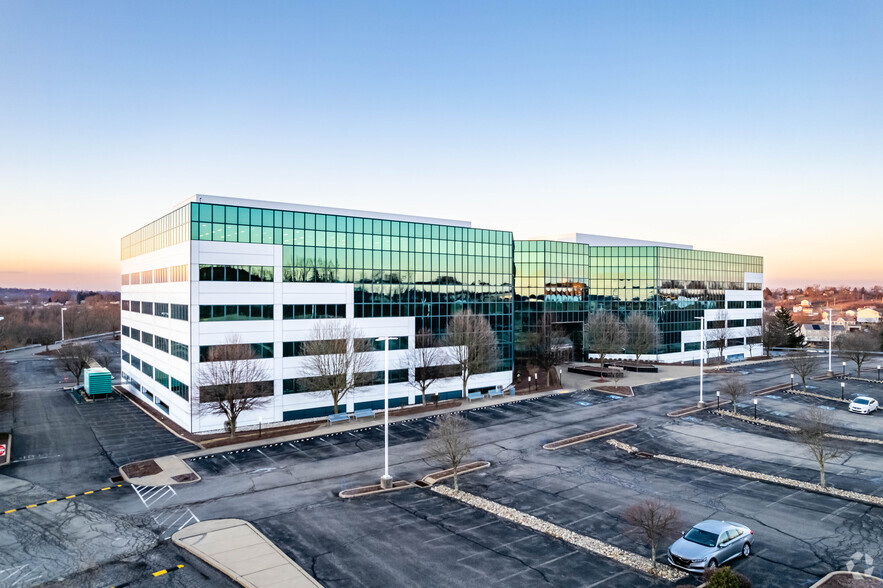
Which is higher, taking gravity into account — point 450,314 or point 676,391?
point 450,314

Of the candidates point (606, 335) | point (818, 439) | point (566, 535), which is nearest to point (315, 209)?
point (566, 535)

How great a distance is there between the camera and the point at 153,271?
49.9m

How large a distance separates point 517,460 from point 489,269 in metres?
28.8

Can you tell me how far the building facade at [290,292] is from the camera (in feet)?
132

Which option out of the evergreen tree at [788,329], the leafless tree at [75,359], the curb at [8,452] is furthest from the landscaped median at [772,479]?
the evergreen tree at [788,329]

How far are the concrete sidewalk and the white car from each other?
1922 inches

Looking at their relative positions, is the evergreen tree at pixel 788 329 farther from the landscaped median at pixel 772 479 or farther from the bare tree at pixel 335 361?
the bare tree at pixel 335 361

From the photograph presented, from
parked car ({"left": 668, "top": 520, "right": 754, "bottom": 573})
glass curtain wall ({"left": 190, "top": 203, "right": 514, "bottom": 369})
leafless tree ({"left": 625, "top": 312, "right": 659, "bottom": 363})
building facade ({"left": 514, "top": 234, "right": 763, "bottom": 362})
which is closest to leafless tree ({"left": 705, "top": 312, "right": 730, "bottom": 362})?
building facade ({"left": 514, "top": 234, "right": 763, "bottom": 362})

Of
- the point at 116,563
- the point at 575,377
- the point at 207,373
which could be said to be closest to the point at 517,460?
the point at 116,563

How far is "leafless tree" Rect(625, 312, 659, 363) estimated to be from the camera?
73.9 metres

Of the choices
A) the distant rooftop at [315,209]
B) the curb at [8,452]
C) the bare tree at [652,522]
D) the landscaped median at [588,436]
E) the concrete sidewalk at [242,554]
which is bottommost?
the curb at [8,452]

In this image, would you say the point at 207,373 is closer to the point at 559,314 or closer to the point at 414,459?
the point at 414,459

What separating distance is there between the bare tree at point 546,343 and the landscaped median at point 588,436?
2005 cm

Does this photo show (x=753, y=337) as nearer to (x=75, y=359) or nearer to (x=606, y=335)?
(x=606, y=335)
